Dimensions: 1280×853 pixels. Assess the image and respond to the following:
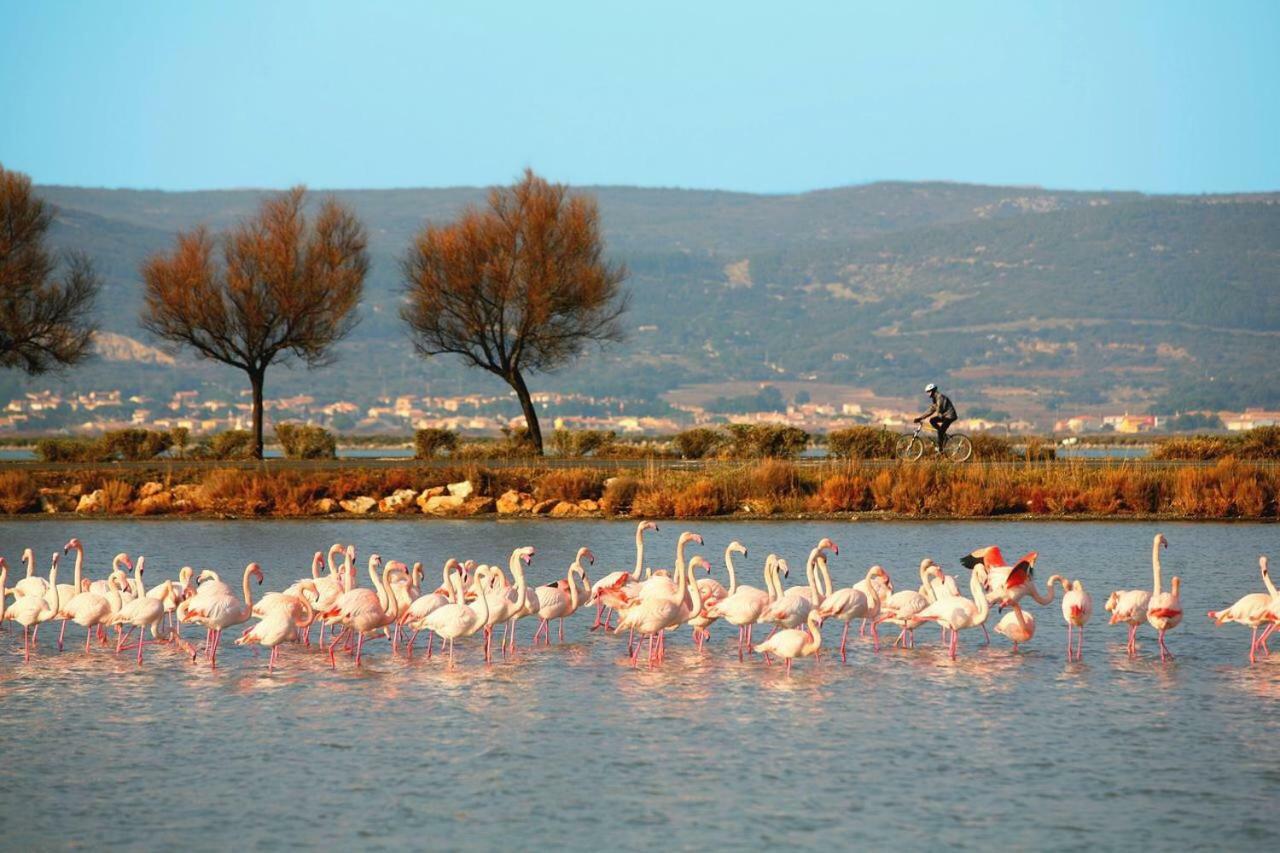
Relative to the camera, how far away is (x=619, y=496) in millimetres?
31156

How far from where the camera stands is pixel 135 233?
7589 inches

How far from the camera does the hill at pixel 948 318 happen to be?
14738 centimetres

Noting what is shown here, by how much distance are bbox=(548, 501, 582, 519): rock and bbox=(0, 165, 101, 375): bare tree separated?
23.8m

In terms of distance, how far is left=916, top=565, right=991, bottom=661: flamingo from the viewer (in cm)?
1600

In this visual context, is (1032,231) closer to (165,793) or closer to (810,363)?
(810,363)

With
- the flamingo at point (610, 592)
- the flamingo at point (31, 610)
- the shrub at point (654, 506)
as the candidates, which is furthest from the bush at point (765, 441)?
the flamingo at point (31, 610)

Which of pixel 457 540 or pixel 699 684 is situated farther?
pixel 457 540

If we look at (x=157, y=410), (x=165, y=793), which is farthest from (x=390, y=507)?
(x=157, y=410)

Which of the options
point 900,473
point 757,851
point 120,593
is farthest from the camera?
point 900,473

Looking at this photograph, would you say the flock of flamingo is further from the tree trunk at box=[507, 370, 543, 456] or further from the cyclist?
the tree trunk at box=[507, 370, 543, 456]

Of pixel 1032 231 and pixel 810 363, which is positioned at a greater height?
pixel 1032 231

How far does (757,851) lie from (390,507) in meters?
22.6

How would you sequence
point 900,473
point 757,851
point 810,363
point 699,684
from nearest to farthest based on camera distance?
point 757,851
point 699,684
point 900,473
point 810,363

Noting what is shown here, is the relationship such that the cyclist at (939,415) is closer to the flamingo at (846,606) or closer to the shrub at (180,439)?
the flamingo at (846,606)
